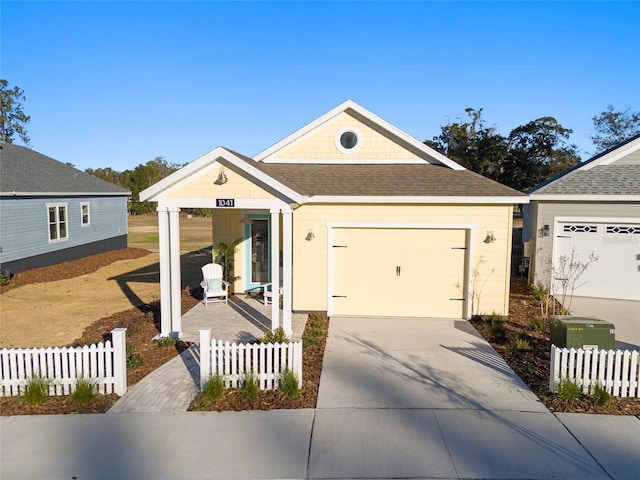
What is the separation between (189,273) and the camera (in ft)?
58.4

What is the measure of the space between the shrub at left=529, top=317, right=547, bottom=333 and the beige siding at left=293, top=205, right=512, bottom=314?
0.76 metres

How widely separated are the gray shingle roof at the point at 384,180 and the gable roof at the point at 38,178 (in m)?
11.1

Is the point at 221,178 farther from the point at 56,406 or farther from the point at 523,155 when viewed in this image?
the point at 523,155

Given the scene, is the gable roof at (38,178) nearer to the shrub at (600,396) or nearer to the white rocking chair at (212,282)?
the white rocking chair at (212,282)

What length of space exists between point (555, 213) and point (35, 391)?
1348 cm

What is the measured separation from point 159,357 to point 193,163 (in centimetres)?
379

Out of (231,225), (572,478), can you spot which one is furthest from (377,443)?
(231,225)

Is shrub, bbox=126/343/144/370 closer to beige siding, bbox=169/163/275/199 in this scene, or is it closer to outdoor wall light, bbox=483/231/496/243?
beige siding, bbox=169/163/275/199

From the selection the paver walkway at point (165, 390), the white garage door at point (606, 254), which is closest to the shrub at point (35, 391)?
the paver walkway at point (165, 390)

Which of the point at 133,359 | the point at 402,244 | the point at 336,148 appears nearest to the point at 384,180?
the point at 402,244

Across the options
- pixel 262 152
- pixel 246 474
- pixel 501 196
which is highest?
pixel 262 152

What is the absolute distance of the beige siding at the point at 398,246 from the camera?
35.8 feet

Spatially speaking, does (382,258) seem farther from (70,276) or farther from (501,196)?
(70,276)

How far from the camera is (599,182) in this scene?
1370 cm
